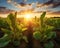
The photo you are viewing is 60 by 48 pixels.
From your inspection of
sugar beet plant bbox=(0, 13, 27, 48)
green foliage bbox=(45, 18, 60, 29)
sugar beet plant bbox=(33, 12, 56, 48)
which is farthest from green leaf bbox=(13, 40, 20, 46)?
green foliage bbox=(45, 18, 60, 29)

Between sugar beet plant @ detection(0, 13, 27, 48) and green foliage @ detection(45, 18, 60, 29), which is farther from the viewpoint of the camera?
green foliage @ detection(45, 18, 60, 29)

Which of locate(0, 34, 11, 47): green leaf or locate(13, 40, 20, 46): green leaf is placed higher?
locate(0, 34, 11, 47): green leaf

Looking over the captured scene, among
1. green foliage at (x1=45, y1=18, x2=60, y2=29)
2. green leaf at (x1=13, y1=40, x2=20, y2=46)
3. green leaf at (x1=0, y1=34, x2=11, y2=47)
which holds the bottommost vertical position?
green leaf at (x1=13, y1=40, x2=20, y2=46)

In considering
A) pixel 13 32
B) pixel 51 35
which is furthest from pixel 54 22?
pixel 13 32

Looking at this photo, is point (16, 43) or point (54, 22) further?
point (54, 22)

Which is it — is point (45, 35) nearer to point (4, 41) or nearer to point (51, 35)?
point (51, 35)

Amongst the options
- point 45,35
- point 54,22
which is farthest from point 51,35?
point 54,22

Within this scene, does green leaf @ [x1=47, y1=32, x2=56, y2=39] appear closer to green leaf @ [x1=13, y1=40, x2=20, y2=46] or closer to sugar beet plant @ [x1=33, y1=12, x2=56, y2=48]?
sugar beet plant @ [x1=33, y1=12, x2=56, y2=48]

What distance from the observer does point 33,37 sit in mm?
1167

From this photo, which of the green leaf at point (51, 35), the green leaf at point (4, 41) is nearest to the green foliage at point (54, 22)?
the green leaf at point (51, 35)

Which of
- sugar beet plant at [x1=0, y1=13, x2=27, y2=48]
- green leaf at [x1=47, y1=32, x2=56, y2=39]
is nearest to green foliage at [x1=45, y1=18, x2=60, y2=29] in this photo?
green leaf at [x1=47, y1=32, x2=56, y2=39]

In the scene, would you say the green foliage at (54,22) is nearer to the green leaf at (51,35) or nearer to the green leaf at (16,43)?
the green leaf at (51,35)

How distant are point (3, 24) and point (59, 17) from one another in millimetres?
449

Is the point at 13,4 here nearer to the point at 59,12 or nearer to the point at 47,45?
the point at 59,12
